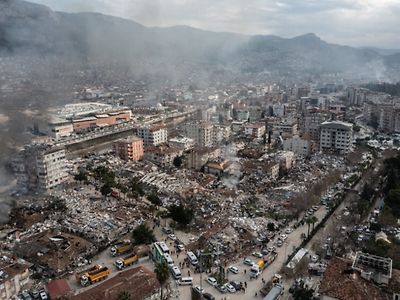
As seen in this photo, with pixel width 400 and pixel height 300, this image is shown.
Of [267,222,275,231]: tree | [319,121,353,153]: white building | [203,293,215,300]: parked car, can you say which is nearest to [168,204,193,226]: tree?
[267,222,275,231]: tree

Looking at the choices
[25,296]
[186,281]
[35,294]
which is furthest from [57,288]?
[186,281]

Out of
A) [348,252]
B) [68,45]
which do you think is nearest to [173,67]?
[68,45]

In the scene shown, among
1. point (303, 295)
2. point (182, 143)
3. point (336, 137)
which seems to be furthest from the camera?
point (336, 137)

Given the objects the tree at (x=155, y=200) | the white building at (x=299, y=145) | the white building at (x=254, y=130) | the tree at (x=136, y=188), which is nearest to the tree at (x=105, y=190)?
the tree at (x=136, y=188)

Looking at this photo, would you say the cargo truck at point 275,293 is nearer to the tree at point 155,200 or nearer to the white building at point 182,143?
the tree at point 155,200

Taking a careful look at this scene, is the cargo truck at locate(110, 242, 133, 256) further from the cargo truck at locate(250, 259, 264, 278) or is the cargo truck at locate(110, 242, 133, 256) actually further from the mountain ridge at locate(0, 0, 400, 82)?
the mountain ridge at locate(0, 0, 400, 82)

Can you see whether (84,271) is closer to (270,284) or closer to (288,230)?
(270,284)

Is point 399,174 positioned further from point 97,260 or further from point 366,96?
point 366,96
